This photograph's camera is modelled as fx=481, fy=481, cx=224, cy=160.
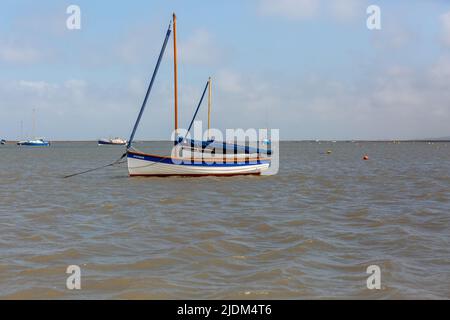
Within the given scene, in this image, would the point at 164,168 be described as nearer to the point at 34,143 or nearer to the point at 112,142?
the point at 34,143

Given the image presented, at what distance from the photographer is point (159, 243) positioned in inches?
451

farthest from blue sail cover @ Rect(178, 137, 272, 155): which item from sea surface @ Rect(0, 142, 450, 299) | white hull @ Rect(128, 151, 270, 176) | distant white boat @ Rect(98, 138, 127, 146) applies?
distant white boat @ Rect(98, 138, 127, 146)

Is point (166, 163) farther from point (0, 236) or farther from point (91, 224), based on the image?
point (0, 236)

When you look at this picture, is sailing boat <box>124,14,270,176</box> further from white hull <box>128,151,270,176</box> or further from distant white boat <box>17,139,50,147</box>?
distant white boat <box>17,139,50,147</box>

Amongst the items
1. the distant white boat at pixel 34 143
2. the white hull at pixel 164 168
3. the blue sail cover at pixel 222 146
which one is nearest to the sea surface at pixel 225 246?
the white hull at pixel 164 168

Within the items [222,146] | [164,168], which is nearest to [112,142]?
[222,146]

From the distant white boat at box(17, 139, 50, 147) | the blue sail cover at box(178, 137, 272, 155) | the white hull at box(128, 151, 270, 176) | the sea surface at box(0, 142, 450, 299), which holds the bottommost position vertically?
the sea surface at box(0, 142, 450, 299)

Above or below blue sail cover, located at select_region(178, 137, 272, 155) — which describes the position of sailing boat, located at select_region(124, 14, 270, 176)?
below

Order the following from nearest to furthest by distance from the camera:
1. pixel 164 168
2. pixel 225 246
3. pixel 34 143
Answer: pixel 225 246, pixel 164 168, pixel 34 143

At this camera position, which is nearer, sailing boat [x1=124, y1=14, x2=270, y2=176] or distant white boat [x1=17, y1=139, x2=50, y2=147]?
sailing boat [x1=124, y1=14, x2=270, y2=176]

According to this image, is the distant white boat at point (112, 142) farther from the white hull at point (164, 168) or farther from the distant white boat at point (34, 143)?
the white hull at point (164, 168)

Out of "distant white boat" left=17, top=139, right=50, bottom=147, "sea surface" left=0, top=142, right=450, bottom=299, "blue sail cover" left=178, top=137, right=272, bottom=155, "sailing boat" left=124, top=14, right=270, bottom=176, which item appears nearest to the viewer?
"sea surface" left=0, top=142, right=450, bottom=299
